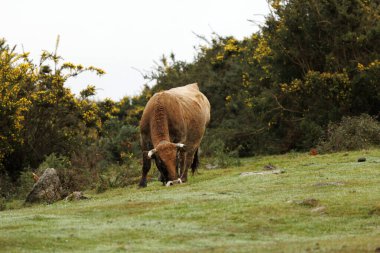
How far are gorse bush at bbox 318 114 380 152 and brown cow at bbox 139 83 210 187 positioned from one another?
6696 millimetres

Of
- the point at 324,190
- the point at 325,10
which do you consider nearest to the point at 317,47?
the point at 325,10

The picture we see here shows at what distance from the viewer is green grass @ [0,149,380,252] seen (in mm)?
12789

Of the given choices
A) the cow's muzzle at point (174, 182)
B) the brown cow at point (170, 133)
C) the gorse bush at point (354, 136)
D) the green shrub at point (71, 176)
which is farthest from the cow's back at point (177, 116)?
the gorse bush at point (354, 136)

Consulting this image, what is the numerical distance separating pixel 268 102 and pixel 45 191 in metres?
14.3

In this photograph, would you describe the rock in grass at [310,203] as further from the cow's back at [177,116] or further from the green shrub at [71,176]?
the green shrub at [71,176]

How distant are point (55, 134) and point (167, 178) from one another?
11.9 meters

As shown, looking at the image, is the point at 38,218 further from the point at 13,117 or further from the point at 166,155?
the point at 13,117

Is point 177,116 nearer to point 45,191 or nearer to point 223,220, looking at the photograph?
point 45,191

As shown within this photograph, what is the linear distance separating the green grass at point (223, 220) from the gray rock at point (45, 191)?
2396 mm

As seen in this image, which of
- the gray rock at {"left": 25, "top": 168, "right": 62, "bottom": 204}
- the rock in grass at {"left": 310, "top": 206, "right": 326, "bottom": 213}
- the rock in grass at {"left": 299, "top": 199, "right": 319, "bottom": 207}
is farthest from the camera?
the gray rock at {"left": 25, "top": 168, "right": 62, "bottom": 204}

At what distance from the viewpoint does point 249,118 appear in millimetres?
39562

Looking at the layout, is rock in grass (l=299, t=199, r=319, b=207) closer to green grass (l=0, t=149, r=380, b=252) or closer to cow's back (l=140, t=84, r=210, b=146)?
green grass (l=0, t=149, r=380, b=252)

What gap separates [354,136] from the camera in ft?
97.9

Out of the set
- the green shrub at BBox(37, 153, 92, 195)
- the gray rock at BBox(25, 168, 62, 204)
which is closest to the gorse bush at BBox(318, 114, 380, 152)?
the green shrub at BBox(37, 153, 92, 195)
